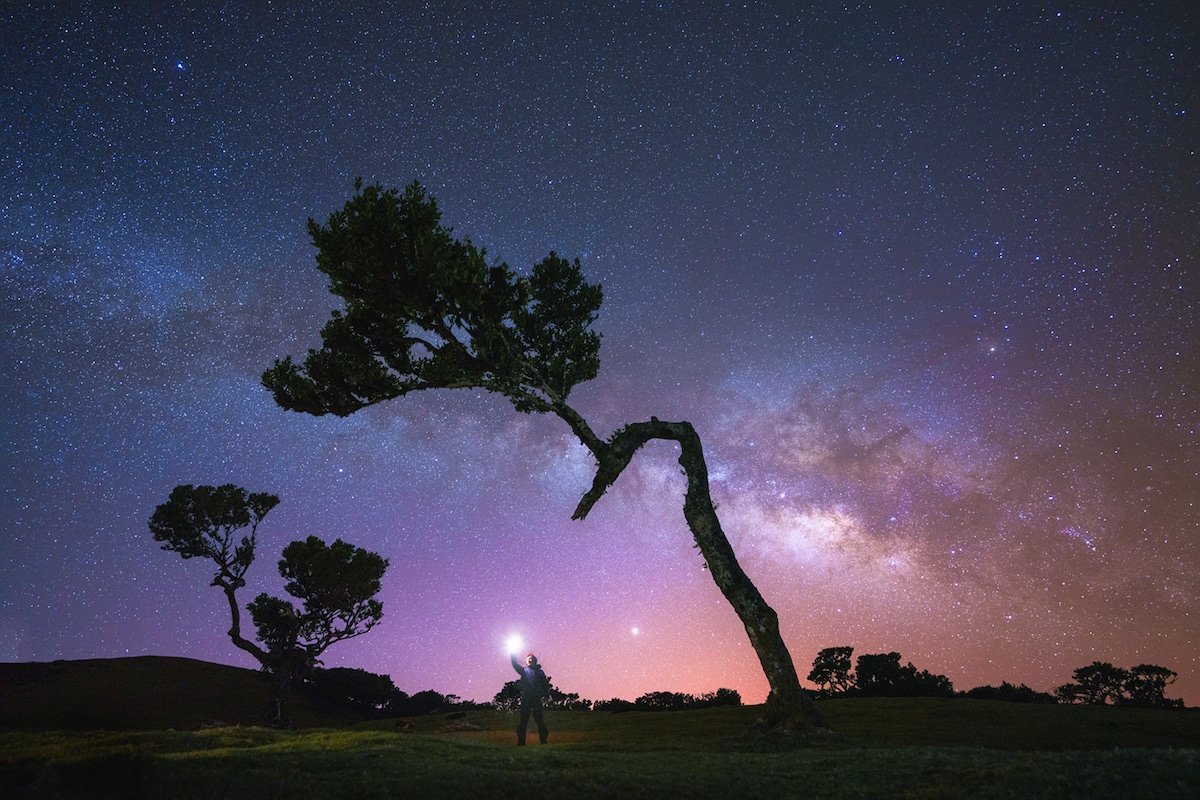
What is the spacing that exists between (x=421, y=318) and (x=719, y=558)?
43.9ft

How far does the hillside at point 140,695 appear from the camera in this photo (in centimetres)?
3609

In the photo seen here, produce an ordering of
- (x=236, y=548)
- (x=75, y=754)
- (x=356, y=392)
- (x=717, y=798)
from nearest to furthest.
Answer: (x=717, y=798) < (x=75, y=754) < (x=356, y=392) < (x=236, y=548)

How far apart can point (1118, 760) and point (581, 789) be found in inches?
280

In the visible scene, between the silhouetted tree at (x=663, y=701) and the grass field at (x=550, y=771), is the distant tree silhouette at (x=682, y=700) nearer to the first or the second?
the silhouetted tree at (x=663, y=701)

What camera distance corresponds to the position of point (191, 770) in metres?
7.89

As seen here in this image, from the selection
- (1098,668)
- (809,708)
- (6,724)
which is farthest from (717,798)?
(6,724)

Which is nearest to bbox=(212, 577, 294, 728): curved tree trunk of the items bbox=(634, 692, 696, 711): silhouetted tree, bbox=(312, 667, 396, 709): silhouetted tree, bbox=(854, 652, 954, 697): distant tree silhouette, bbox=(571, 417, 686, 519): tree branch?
bbox=(312, 667, 396, 709): silhouetted tree

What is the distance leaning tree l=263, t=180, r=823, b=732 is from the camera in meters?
21.0

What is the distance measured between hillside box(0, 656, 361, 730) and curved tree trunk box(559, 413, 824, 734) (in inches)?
1149

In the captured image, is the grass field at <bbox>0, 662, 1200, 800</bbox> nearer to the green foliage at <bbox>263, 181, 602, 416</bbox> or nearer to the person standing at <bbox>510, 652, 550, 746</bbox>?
the person standing at <bbox>510, 652, 550, 746</bbox>

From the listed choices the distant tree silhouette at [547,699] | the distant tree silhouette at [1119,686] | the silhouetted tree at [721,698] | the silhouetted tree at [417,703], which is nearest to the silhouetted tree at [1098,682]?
the distant tree silhouette at [1119,686]

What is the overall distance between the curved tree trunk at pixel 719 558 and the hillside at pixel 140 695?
29177mm

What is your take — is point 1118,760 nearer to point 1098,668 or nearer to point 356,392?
point 356,392

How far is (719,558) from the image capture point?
1909 cm
